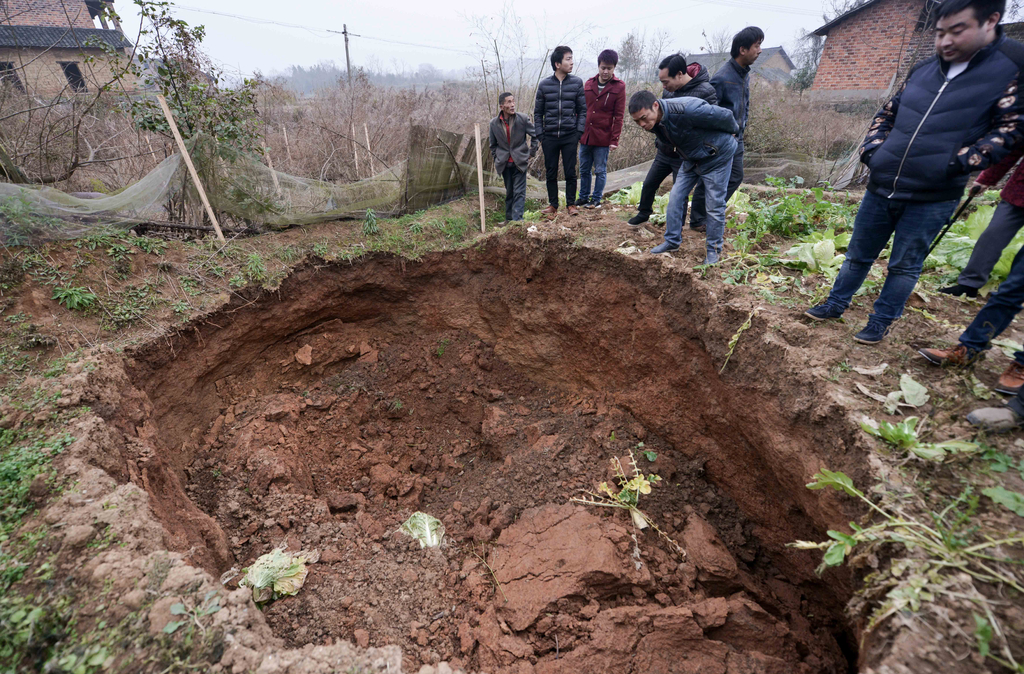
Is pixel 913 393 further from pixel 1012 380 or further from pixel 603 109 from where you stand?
pixel 603 109

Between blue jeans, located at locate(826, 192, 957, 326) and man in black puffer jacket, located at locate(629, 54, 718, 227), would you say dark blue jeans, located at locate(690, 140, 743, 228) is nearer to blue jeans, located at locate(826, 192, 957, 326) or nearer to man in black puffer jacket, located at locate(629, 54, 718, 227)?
man in black puffer jacket, located at locate(629, 54, 718, 227)

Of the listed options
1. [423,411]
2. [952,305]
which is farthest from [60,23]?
[952,305]

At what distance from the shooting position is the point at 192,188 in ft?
15.3

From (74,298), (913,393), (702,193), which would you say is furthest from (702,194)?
(74,298)

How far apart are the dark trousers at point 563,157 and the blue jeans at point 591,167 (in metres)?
0.19

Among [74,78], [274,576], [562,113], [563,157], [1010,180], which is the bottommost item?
[274,576]

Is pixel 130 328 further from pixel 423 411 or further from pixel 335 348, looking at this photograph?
pixel 423 411

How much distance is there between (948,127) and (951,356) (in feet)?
4.33

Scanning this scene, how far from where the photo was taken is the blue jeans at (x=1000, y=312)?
2.28m

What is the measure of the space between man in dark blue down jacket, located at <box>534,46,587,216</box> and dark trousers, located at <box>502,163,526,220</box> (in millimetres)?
413

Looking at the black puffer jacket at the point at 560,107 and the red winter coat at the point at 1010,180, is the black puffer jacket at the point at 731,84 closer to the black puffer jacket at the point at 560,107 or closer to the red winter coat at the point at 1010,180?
the black puffer jacket at the point at 560,107

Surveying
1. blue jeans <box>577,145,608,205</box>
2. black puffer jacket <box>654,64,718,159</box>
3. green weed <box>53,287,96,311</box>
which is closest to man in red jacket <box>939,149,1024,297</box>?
black puffer jacket <box>654,64,718,159</box>

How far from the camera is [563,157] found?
5129 millimetres

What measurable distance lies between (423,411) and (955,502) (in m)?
4.48
